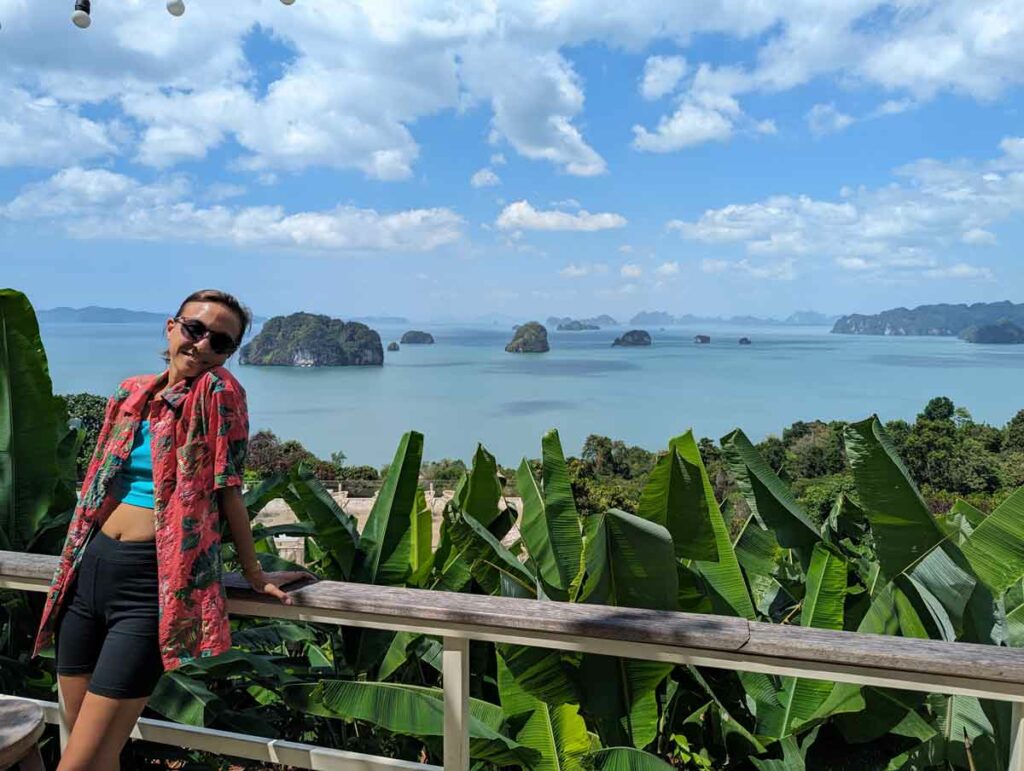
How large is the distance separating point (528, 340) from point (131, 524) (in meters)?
186

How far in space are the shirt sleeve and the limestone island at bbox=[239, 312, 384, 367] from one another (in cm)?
13082

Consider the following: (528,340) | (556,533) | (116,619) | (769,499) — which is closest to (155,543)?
(116,619)

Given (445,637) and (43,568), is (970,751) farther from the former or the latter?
(43,568)

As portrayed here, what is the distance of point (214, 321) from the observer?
5.84 ft

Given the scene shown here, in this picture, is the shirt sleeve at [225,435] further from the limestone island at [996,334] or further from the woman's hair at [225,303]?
the limestone island at [996,334]

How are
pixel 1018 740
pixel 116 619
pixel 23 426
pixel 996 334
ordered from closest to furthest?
1. pixel 1018 740
2. pixel 116 619
3. pixel 23 426
4. pixel 996 334

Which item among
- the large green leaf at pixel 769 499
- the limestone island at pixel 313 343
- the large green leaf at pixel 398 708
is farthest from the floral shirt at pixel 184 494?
the limestone island at pixel 313 343

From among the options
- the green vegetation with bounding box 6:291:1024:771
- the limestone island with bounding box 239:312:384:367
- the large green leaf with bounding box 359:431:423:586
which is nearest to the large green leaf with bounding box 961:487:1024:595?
the green vegetation with bounding box 6:291:1024:771

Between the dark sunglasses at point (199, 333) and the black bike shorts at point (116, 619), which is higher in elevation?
the dark sunglasses at point (199, 333)

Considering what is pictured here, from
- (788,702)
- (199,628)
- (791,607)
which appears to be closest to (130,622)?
(199,628)

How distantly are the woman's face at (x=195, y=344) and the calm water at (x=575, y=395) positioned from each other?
253ft

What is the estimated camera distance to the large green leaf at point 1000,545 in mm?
1994

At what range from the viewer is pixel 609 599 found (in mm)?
1930

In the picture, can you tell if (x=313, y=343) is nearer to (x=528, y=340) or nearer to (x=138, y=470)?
(x=528, y=340)
